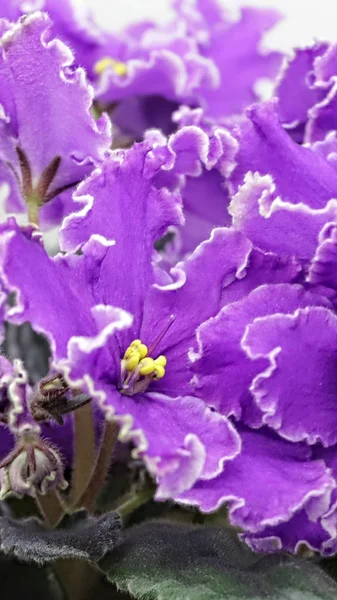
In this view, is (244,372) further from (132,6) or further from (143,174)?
(132,6)

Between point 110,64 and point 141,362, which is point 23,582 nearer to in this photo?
point 141,362

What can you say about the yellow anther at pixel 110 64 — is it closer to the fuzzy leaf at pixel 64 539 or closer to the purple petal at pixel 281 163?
the purple petal at pixel 281 163

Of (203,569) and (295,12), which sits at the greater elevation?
(203,569)

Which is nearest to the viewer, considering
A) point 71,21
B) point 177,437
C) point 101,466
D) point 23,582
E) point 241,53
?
point 177,437

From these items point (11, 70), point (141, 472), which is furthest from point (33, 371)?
point (11, 70)

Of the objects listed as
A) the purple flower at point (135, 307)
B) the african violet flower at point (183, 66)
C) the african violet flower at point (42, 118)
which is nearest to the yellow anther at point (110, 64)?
the african violet flower at point (183, 66)

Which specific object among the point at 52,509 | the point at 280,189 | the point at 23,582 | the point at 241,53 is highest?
the point at 280,189

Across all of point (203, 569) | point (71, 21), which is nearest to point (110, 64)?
point (71, 21)
